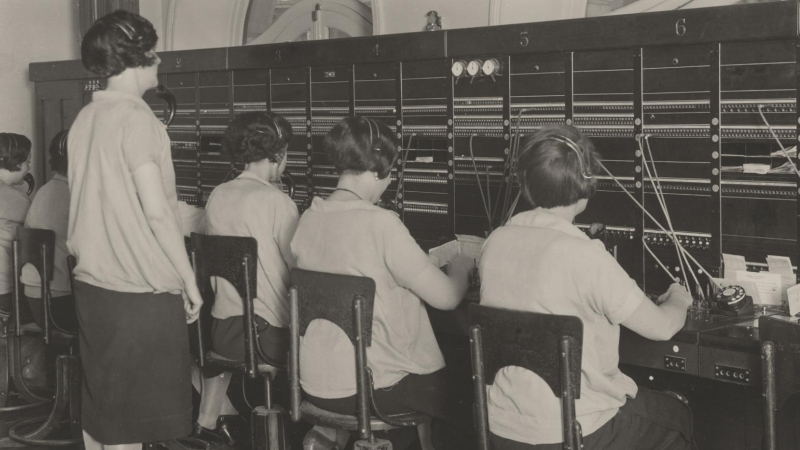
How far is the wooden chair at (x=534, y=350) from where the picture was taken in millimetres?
2006

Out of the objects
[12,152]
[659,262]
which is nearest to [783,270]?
[659,262]

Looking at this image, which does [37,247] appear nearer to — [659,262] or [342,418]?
[342,418]

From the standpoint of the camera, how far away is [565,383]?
6.63 ft

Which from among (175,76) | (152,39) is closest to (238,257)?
(152,39)

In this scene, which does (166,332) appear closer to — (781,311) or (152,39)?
(152,39)

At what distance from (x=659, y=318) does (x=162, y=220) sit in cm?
136

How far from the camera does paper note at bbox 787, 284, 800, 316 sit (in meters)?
2.68

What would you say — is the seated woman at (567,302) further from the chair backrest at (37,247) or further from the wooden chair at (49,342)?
the chair backrest at (37,247)

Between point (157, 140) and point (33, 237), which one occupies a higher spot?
point (157, 140)

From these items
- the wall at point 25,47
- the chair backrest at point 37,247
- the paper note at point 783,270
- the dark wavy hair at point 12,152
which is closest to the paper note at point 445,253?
the paper note at point 783,270

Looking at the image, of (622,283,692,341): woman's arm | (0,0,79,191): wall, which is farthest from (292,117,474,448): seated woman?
(0,0,79,191): wall

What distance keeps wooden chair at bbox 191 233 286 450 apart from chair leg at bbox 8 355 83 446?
0.88 meters

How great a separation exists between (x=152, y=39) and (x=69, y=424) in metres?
2.15

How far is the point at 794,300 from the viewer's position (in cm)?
269
